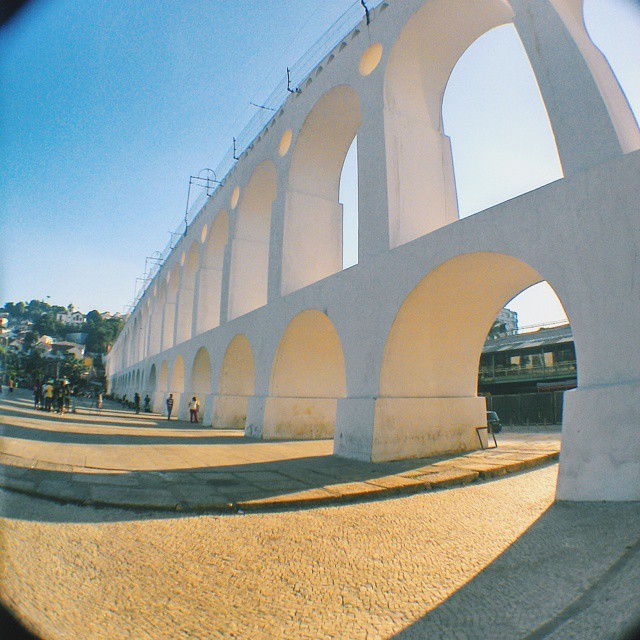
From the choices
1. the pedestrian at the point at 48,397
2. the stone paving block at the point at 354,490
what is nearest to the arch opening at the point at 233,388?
the pedestrian at the point at 48,397

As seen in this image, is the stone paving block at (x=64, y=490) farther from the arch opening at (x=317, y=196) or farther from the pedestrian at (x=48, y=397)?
the pedestrian at (x=48, y=397)

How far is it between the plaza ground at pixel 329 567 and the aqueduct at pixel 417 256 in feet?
4.32

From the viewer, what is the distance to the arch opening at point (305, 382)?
36.9 ft

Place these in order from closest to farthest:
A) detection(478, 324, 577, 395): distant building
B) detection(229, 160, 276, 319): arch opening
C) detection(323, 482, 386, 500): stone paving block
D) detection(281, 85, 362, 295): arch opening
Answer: detection(323, 482, 386, 500): stone paving block
detection(281, 85, 362, 295): arch opening
detection(229, 160, 276, 319): arch opening
detection(478, 324, 577, 395): distant building

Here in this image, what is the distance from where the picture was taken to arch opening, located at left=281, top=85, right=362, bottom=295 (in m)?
11.6

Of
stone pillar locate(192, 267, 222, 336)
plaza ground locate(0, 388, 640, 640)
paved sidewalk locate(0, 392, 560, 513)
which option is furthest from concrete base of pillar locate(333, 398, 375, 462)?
stone pillar locate(192, 267, 222, 336)

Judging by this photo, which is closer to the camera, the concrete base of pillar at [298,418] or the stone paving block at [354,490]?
the stone paving block at [354,490]

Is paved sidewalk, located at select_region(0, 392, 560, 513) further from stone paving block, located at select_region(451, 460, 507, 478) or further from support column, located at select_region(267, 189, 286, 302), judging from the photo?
support column, located at select_region(267, 189, 286, 302)

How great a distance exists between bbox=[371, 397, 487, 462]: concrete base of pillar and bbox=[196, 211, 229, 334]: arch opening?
13.7m

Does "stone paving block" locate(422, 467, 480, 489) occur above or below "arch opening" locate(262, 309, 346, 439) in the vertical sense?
below

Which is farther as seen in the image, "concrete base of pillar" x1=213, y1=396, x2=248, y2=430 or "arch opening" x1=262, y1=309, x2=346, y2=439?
"concrete base of pillar" x1=213, y1=396, x2=248, y2=430

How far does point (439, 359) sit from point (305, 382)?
4894 millimetres

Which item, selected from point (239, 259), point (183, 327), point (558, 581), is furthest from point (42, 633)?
point (183, 327)

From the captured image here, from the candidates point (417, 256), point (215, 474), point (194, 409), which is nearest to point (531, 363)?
point (194, 409)
